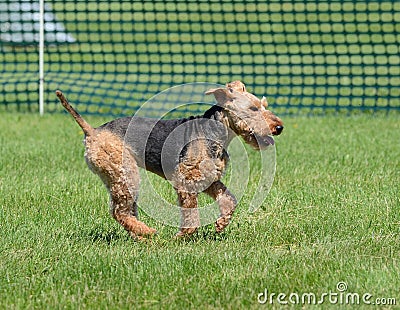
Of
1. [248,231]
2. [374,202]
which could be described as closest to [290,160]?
[374,202]

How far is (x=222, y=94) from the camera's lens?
17.5ft

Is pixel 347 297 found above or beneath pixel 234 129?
beneath

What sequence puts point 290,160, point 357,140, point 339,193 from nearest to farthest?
1. point 339,193
2. point 290,160
3. point 357,140

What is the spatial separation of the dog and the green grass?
258mm

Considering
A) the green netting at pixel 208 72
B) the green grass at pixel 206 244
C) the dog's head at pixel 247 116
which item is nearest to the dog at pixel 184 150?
the dog's head at pixel 247 116

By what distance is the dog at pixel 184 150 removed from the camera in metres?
5.29

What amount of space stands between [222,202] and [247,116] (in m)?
0.57

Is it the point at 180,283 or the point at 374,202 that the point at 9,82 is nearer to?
the point at 374,202

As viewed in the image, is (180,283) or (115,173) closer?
(180,283)

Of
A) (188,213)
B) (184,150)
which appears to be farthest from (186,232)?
(184,150)

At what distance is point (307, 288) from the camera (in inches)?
174

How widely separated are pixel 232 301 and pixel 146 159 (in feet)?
4.77

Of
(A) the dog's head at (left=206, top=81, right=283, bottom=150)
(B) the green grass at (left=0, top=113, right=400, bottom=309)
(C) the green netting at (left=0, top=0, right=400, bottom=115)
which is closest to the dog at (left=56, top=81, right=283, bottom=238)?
(A) the dog's head at (left=206, top=81, right=283, bottom=150)

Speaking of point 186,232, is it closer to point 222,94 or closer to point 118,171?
point 118,171
